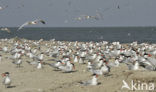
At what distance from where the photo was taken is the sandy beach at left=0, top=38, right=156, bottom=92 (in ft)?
45.2

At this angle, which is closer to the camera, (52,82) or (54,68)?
(52,82)

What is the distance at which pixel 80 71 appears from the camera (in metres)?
21.0

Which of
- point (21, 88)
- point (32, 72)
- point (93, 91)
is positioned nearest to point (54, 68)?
point (32, 72)

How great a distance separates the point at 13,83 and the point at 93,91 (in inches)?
195

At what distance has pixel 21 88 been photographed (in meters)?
15.9

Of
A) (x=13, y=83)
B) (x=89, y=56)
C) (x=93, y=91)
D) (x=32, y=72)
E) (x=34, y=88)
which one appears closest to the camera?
(x=93, y=91)

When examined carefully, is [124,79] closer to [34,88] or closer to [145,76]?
[145,76]

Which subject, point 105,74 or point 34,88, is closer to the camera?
point 34,88

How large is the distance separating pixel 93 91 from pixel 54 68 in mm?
8652

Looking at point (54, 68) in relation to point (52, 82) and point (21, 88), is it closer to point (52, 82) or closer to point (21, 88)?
point (52, 82)

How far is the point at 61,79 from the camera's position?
1828cm

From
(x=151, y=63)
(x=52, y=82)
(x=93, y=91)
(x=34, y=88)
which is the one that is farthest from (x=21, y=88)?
(x=151, y=63)

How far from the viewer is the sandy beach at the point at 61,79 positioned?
1376cm

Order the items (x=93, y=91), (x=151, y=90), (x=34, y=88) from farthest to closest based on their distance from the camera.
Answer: (x=34, y=88) < (x=93, y=91) < (x=151, y=90)
